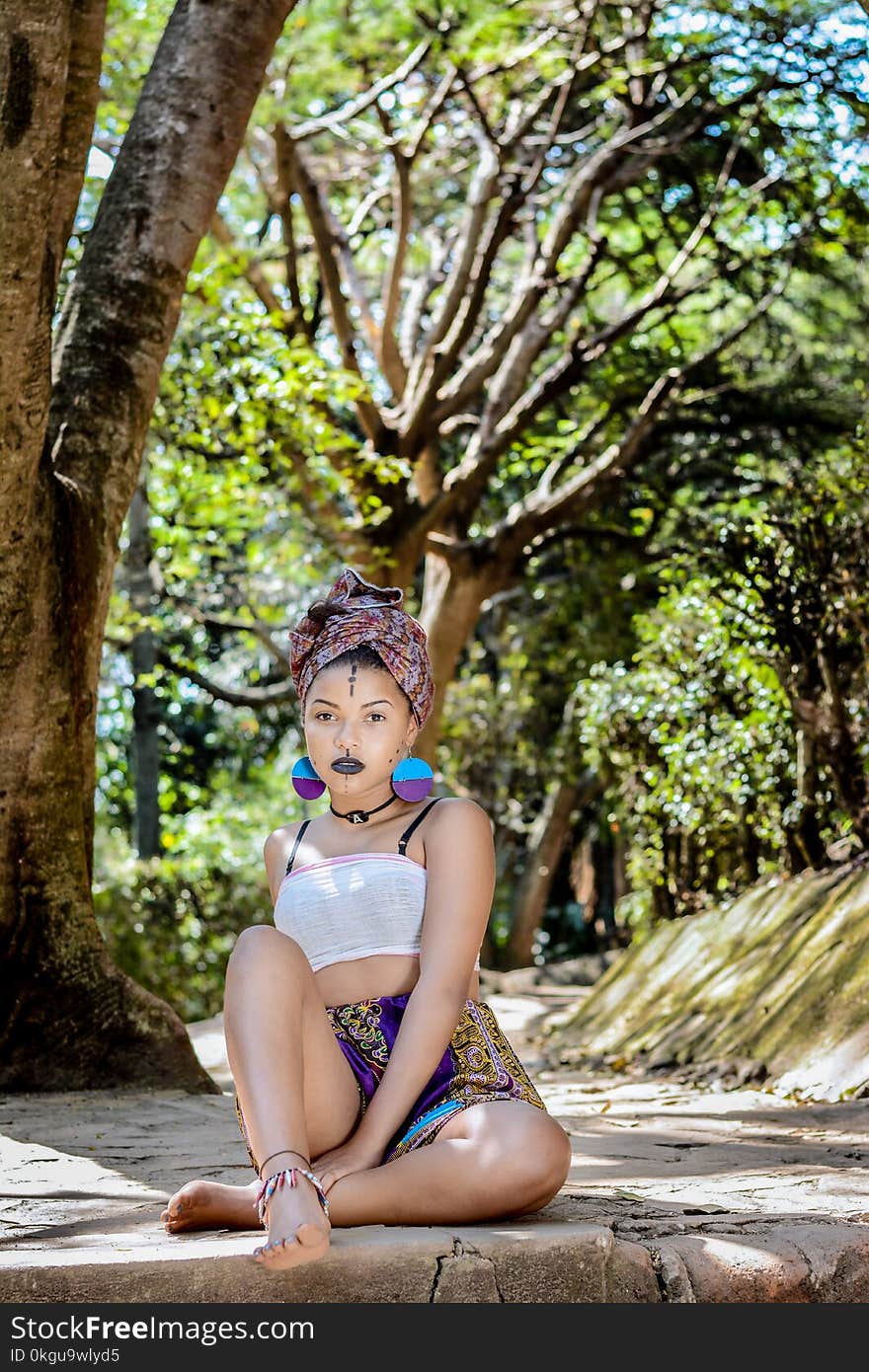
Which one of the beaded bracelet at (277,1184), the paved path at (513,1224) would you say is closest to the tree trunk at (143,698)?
the paved path at (513,1224)

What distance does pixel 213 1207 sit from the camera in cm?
258

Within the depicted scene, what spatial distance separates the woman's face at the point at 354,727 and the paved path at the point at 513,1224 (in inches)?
39.2

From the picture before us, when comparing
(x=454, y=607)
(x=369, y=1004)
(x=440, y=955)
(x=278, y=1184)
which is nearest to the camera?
(x=278, y=1184)

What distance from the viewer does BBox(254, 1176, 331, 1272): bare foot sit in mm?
2223

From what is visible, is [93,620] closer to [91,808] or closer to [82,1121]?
[91,808]

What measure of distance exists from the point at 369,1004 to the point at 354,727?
61cm

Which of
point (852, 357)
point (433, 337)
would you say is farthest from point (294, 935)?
point (852, 357)

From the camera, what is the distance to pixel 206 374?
10.3 metres

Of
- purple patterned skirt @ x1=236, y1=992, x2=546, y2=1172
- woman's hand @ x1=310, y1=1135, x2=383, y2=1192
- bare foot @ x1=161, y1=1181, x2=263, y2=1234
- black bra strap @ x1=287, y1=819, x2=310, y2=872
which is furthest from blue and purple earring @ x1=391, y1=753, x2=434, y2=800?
bare foot @ x1=161, y1=1181, x2=263, y2=1234

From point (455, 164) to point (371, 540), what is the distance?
4.89 meters

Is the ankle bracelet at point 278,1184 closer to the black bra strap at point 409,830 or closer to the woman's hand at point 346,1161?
the woman's hand at point 346,1161

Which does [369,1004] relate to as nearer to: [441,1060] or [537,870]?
[441,1060]

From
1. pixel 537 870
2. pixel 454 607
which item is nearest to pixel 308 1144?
pixel 454 607

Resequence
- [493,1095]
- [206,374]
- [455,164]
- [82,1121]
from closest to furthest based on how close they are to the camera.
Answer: [493,1095] → [82,1121] → [206,374] → [455,164]
